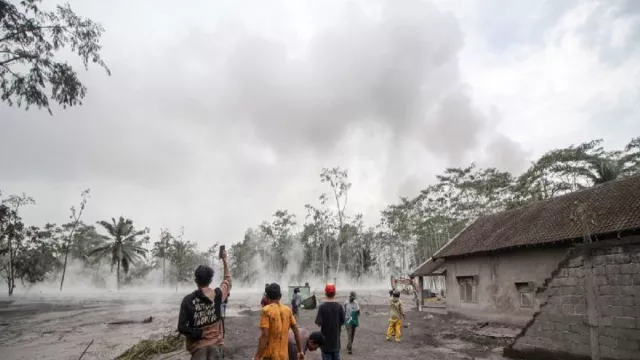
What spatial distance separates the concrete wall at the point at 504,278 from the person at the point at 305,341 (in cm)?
1294

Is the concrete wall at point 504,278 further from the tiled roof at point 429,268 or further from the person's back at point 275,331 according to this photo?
the person's back at point 275,331

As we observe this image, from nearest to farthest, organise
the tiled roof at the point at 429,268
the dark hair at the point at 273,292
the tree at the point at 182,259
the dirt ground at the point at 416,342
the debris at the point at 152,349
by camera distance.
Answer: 1. the dark hair at the point at 273,292
2. the debris at the point at 152,349
3. the dirt ground at the point at 416,342
4. the tiled roof at the point at 429,268
5. the tree at the point at 182,259

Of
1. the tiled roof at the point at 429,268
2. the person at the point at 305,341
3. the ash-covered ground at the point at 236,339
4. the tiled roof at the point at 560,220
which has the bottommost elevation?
the ash-covered ground at the point at 236,339

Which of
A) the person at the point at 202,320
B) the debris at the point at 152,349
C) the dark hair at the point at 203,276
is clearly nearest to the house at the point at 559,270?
the person at the point at 202,320

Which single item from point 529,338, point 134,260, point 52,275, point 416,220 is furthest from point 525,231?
point 52,275

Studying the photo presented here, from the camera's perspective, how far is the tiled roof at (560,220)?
13.4 m

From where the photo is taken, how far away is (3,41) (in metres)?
12.2

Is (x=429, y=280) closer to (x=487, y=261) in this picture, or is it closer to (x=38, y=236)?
(x=487, y=261)

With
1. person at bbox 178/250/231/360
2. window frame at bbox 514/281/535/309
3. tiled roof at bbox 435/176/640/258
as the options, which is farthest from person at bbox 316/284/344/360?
window frame at bbox 514/281/535/309

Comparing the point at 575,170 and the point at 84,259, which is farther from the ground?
the point at 575,170

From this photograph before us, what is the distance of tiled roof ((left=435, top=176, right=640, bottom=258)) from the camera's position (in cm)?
1336

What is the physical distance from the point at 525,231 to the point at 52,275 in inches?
3212

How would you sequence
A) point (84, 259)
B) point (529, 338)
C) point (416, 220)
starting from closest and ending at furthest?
point (529, 338)
point (416, 220)
point (84, 259)

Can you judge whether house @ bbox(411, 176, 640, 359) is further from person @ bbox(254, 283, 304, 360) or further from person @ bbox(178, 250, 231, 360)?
person @ bbox(178, 250, 231, 360)
